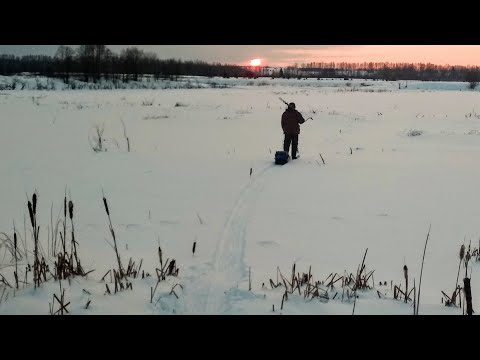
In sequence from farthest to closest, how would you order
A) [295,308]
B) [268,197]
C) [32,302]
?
1. [268,197]
2. [295,308]
3. [32,302]

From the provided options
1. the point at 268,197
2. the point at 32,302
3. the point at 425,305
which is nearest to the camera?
the point at 32,302

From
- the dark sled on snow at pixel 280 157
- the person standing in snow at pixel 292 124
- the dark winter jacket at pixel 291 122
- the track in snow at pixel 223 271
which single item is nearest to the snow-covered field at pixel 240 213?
the track in snow at pixel 223 271

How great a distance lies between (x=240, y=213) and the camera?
266 inches

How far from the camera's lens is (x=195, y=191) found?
7.98m

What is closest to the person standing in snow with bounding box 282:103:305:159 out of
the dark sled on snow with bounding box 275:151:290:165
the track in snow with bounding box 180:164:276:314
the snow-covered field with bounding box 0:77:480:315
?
the snow-covered field with bounding box 0:77:480:315

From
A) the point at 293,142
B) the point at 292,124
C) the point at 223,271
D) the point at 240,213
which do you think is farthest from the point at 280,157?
the point at 223,271

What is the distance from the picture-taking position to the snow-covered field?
3.31 m

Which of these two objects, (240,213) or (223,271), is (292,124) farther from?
(223,271)

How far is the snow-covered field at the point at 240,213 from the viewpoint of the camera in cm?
331
